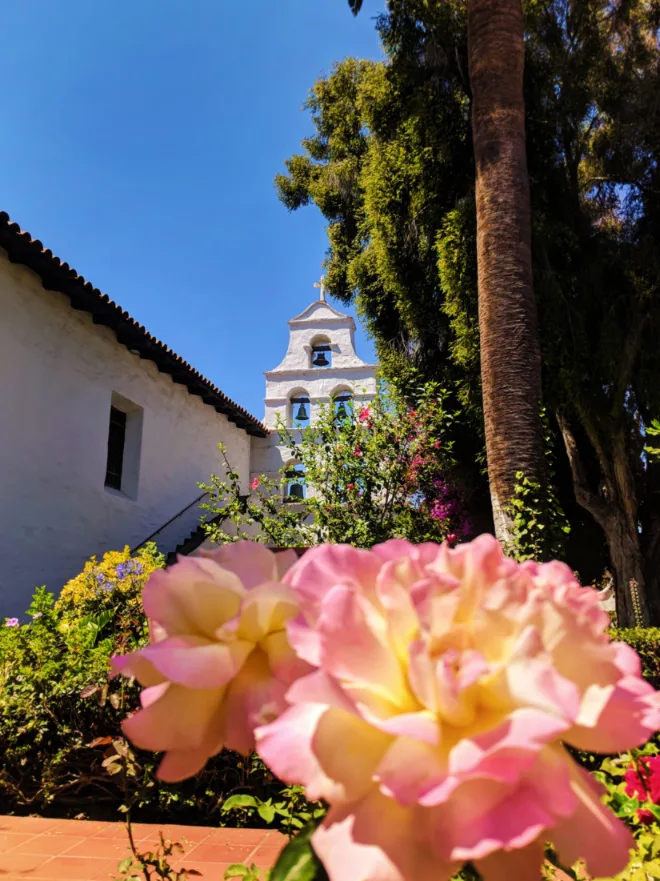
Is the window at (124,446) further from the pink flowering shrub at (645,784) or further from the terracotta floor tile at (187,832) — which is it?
the pink flowering shrub at (645,784)

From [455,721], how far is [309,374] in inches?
608

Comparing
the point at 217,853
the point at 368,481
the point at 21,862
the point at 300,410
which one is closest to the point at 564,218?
the point at 368,481

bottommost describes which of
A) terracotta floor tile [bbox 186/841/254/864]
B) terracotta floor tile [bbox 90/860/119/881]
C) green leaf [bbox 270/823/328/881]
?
terracotta floor tile [bbox 186/841/254/864]

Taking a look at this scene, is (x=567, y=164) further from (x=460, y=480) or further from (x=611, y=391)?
(x=460, y=480)

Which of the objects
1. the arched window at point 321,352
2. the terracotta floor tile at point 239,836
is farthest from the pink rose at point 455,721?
the arched window at point 321,352

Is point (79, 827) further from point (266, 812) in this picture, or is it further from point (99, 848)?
point (266, 812)

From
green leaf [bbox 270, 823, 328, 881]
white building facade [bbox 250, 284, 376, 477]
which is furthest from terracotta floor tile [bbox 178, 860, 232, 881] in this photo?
white building facade [bbox 250, 284, 376, 477]

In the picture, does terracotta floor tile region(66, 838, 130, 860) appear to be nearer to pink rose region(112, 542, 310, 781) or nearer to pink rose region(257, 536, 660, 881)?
pink rose region(112, 542, 310, 781)

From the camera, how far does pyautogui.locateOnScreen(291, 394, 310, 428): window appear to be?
50.0 feet

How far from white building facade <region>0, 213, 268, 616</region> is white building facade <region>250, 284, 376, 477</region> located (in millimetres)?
3120

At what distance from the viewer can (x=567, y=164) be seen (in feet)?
33.7

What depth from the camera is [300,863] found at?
0.49 m

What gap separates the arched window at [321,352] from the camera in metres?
15.8

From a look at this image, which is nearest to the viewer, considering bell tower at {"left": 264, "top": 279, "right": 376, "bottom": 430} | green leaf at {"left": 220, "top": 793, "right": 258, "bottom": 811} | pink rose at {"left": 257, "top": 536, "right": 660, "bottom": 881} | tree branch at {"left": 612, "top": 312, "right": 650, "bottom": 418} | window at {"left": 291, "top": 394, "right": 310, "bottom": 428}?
pink rose at {"left": 257, "top": 536, "right": 660, "bottom": 881}
